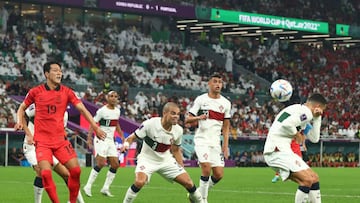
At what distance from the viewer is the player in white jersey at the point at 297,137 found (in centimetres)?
1347

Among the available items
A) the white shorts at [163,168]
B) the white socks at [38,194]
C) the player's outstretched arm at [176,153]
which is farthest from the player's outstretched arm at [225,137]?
the white socks at [38,194]

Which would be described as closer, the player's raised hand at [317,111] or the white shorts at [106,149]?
the player's raised hand at [317,111]

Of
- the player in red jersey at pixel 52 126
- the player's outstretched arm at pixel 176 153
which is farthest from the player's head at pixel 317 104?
the player in red jersey at pixel 52 126

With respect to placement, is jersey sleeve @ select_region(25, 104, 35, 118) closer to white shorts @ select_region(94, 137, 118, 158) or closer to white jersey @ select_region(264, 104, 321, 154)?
white shorts @ select_region(94, 137, 118, 158)

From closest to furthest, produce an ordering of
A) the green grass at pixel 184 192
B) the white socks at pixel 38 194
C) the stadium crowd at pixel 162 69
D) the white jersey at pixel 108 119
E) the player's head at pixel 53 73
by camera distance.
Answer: the player's head at pixel 53 73 → the white socks at pixel 38 194 → the green grass at pixel 184 192 → the white jersey at pixel 108 119 → the stadium crowd at pixel 162 69

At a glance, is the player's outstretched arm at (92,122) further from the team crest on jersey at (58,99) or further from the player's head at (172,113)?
the player's head at (172,113)

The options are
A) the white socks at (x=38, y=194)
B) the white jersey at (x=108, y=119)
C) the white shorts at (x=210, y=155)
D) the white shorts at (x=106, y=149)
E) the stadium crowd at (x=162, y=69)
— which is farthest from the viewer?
the stadium crowd at (x=162, y=69)

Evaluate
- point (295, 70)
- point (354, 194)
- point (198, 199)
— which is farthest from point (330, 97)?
point (198, 199)

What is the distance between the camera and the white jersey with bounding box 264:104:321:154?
1363 cm

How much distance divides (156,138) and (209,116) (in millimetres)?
3985

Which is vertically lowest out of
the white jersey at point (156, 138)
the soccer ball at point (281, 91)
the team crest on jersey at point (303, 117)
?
the white jersey at point (156, 138)

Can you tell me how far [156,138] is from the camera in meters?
14.0

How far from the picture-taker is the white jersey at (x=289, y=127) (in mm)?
13633

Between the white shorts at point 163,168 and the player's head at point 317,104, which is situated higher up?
the player's head at point 317,104
